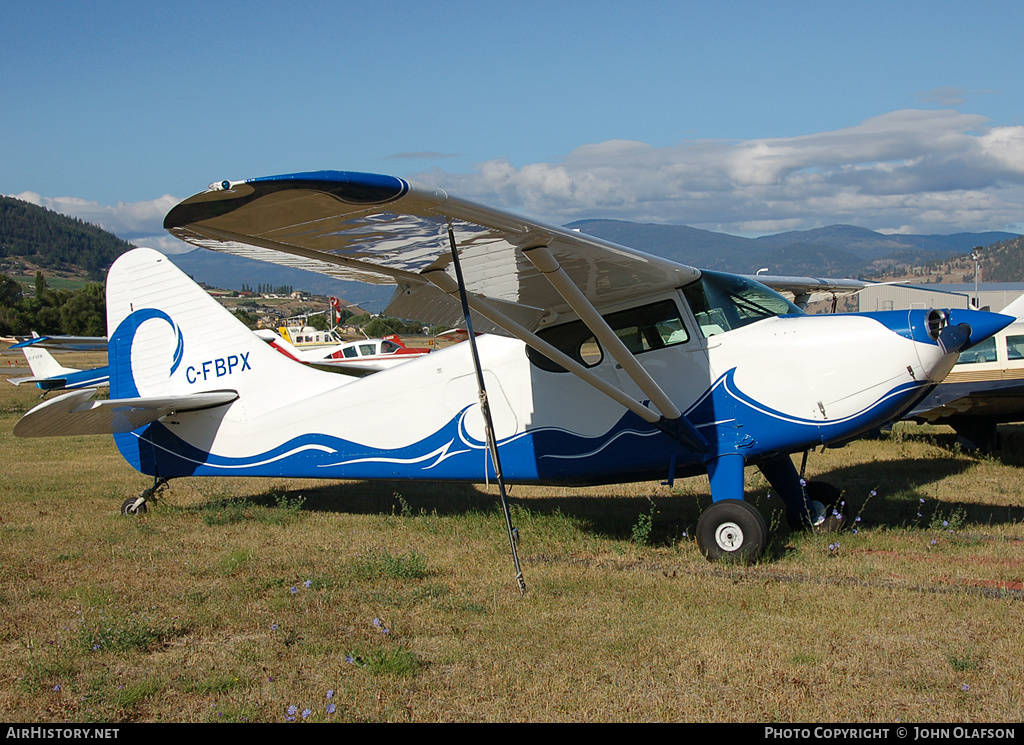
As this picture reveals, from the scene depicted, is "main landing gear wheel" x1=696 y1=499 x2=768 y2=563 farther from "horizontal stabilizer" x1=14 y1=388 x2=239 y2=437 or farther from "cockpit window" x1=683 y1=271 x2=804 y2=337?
"horizontal stabilizer" x1=14 y1=388 x2=239 y2=437

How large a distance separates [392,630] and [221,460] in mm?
4114

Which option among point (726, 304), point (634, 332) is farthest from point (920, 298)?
point (634, 332)

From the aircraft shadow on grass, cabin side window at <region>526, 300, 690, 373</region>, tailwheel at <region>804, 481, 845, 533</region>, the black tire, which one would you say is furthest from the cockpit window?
the black tire

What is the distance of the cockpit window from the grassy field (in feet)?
6.14

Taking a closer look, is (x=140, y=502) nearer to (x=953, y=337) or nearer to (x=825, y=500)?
(x=825, y=500)

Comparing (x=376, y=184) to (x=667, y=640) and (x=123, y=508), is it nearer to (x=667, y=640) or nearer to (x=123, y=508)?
(x=667, y=640)

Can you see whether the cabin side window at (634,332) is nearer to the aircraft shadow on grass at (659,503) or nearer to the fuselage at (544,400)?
the fuselage at (544,400)

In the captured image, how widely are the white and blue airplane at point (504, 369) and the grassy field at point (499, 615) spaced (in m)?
0.64

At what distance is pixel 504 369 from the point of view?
7000 millimetres

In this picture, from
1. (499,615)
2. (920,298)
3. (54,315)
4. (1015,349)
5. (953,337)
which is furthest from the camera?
(54,315)

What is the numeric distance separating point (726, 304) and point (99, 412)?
18.9 ft

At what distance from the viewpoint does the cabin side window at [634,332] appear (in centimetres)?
643

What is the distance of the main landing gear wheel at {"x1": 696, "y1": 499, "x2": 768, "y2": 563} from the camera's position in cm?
579
